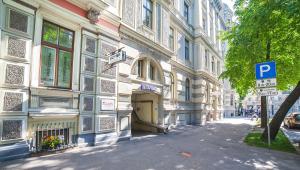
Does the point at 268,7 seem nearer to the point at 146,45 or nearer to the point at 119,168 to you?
the point at 146,45

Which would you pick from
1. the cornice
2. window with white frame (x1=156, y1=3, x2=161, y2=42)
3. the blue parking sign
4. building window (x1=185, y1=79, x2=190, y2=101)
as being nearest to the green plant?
the cornice

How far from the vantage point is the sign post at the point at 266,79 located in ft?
27.0

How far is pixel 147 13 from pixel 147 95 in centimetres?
551

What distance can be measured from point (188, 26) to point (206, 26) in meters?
5.70

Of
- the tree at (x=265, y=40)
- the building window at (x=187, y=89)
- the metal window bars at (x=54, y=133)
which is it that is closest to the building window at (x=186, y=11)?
the tree at (x=265, y=40)

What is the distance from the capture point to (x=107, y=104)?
31.3 feet

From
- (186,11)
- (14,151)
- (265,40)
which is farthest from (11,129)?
(186,11)

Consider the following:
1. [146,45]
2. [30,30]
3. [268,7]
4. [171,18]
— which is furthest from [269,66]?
[171,18]

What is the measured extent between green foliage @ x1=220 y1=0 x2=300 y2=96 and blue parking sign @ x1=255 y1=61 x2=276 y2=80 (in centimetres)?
185

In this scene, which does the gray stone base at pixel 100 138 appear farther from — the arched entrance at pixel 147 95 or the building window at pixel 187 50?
the building window at pixel 187 50

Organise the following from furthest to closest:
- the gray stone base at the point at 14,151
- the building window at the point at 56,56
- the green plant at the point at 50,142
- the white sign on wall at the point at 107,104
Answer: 1. the white sign on wall at the point at 107,104
2. the building window at the point at 56,56
3. the green plant at the point at 50,142
4. the gray stone base at the point at 14,151

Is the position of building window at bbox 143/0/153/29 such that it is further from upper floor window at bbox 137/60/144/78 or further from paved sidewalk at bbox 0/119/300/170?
paved sidewalk at bbox 0/119/300/170

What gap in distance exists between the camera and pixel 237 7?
50.0 feet

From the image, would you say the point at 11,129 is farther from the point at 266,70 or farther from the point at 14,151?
the point at 266,70
